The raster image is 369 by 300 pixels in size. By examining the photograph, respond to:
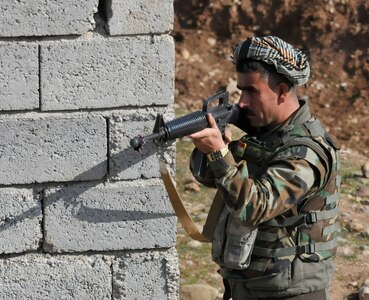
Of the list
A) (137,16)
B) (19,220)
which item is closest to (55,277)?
(19,220)

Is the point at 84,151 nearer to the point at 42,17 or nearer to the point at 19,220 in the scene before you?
the point at 19,220

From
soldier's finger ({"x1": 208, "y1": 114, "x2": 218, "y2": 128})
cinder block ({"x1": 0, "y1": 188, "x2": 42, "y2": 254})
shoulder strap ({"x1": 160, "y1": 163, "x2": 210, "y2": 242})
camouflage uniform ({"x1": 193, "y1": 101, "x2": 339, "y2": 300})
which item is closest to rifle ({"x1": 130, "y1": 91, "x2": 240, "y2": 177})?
soldier's finger ({"x1": 208, "y1": 114, "x2": 218, "y2": 128})

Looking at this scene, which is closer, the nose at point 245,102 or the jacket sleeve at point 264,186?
the jacket sleeve at point 264,186

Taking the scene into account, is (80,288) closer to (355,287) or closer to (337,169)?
(337,169)

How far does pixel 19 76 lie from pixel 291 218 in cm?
136

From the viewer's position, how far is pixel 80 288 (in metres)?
4.80

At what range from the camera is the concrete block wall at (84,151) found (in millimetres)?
4543

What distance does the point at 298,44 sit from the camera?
12.1 m

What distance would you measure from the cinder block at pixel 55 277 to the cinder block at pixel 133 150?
450 millimetres

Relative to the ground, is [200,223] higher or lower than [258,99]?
lower

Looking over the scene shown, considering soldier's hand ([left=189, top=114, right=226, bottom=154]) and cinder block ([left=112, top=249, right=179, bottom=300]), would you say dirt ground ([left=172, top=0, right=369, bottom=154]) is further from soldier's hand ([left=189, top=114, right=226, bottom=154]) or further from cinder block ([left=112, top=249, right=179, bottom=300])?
soldier's hand ([left=189, top=114, right=226, bottom=154])

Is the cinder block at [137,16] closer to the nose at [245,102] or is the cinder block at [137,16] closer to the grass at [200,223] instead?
the nose at [245,102]

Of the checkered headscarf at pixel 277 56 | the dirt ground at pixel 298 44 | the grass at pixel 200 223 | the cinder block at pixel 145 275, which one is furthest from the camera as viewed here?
the dirt ground at pixel 298 44

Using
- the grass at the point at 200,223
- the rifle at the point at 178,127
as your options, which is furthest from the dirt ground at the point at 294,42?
the rifle at the point at 178,127
